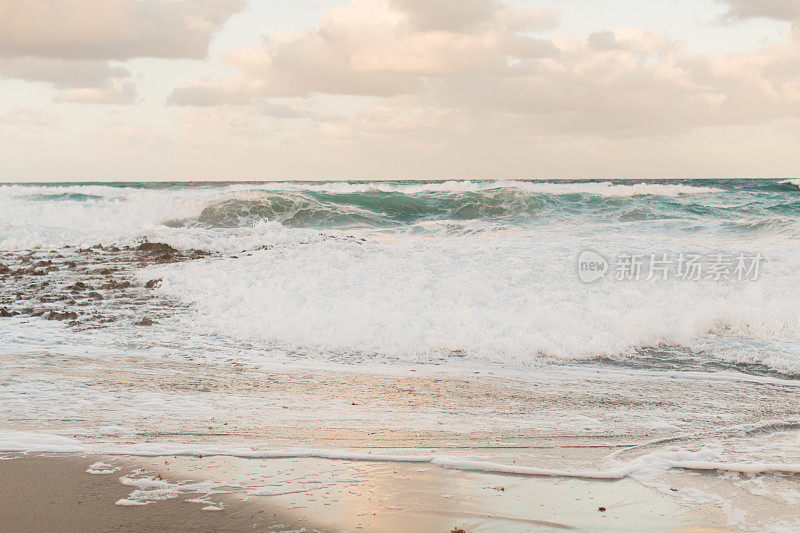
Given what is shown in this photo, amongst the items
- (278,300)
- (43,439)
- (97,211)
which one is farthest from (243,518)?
(97,211)

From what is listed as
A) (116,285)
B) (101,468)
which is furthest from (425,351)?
(116,285)

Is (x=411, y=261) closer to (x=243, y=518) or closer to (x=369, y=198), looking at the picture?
(x=243, y=518)

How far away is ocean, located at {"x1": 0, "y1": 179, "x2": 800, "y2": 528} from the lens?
159 inches

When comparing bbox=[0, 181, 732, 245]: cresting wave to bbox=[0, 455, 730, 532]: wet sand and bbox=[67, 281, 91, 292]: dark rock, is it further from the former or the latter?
bbox=[0, 455, 730, 532]: wet sand

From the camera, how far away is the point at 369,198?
2636 cm

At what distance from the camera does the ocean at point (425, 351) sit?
404 centimetres

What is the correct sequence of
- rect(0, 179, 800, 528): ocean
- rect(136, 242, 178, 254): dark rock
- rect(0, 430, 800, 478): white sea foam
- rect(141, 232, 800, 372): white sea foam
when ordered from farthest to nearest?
rect(136, 242, 178, 254): dark rock
rect(141, 232, 800, 372): white sea foam
rect(0, 179, 800, 528): ocean
rect(0, 430, 800, 478): white sea foam

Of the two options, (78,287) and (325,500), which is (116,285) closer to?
(78,287)

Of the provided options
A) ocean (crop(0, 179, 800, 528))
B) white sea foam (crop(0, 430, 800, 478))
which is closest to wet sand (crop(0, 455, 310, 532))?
white sea foam (crop(0, 430, 800, 478))
